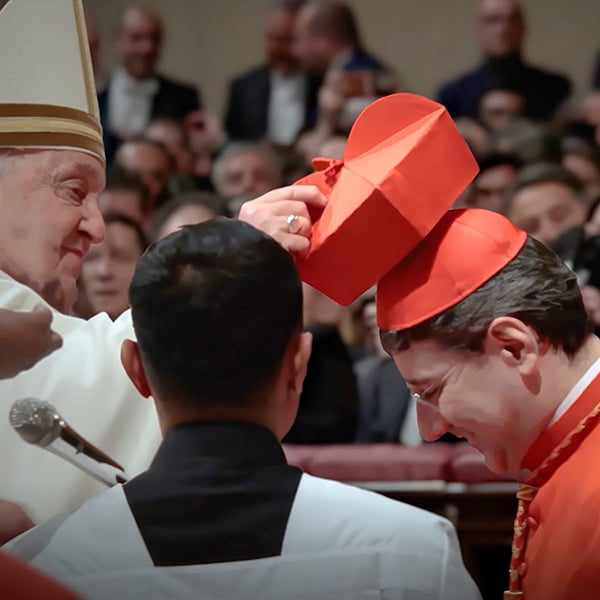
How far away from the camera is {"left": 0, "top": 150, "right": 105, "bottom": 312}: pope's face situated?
187 centimetres

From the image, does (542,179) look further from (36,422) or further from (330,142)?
(36,422)

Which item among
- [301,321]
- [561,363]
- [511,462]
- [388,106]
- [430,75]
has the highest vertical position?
[388,106]

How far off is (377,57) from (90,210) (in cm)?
495

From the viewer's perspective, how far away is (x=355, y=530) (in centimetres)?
146

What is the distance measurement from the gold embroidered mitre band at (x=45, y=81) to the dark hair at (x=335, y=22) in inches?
156

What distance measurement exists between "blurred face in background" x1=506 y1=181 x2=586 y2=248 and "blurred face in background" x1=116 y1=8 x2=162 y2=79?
2396mm

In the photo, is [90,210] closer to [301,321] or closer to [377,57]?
[301,321]

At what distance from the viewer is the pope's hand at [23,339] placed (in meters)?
1.69

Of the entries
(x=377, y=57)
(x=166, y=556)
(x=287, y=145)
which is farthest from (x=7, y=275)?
(x=377, y=57)

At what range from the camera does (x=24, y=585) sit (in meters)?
1.07

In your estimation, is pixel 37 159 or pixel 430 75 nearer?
pixel 37 159

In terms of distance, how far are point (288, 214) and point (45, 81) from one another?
0.51 metres

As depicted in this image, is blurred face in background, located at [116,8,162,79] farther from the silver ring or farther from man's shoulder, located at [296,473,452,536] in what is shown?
man's shoulder, located at [296,473,452,536]

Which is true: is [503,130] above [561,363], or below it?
below
